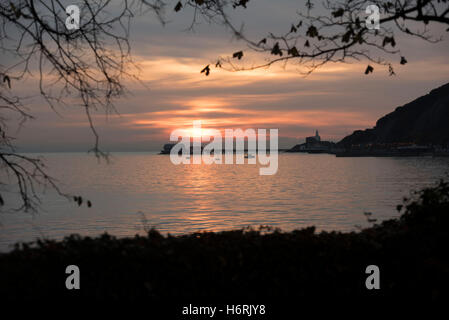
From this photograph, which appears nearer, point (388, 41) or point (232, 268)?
point (232, 268)

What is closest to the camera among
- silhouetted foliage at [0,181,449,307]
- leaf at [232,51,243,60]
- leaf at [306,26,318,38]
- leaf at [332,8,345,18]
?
silhouetted foliage at [0,181,449,307]

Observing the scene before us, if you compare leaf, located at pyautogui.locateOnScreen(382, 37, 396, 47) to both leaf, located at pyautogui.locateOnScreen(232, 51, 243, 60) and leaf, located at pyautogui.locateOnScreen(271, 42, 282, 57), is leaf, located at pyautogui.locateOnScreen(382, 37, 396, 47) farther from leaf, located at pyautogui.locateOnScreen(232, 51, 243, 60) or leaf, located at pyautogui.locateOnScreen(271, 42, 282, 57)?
leaf, located at pyautogui.locateOnScreen(232, 51, 243, 60)

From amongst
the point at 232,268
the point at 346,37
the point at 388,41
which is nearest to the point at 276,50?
the point at 346,37

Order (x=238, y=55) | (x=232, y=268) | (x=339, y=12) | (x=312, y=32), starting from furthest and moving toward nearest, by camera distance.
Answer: (x=312, y=32), (x=339, y=12), (x=238, y=55), (x=232, y=268)

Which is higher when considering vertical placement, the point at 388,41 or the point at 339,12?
the point at 339,12

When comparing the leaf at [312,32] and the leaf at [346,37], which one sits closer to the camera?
the leaf at [346,37]

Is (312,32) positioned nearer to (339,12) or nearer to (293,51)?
(339,12)

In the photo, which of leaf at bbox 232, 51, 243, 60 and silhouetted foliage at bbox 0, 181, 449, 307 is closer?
silhouetted foliage at bbox 0, 181, 449, 307

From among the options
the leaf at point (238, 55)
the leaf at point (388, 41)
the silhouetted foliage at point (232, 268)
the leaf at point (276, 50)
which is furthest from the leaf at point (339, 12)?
the silhouetted foliage at point (232, 268)

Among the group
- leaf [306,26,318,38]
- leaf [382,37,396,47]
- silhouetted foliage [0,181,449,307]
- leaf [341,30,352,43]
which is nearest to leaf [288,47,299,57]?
leaf [306,26,318,38]

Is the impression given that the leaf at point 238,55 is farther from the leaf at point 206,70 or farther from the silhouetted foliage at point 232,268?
the silhouetted foliage at point 232,268
